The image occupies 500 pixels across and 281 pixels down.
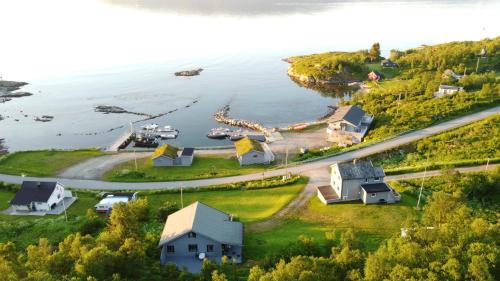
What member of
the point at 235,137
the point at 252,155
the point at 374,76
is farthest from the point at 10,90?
the point at 374,76

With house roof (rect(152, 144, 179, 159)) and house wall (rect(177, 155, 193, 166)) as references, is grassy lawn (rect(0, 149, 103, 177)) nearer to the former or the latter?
house roof (rect(152, 144, 179, 159))

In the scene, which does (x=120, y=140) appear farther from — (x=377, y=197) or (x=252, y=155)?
Answer: (x=377, y=197)

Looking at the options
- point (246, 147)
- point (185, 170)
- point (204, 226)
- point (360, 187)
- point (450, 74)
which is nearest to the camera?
point (204, 226)

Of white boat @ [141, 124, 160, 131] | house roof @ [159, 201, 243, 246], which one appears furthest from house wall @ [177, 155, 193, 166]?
house roof @ [159, 201, 243, 246]

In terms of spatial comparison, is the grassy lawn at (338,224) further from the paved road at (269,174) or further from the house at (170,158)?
the house at (170,158)

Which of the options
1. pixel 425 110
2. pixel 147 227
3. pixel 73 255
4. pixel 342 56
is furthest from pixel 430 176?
pixel 342 56

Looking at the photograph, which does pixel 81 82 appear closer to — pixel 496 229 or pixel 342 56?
pixel 342 56
